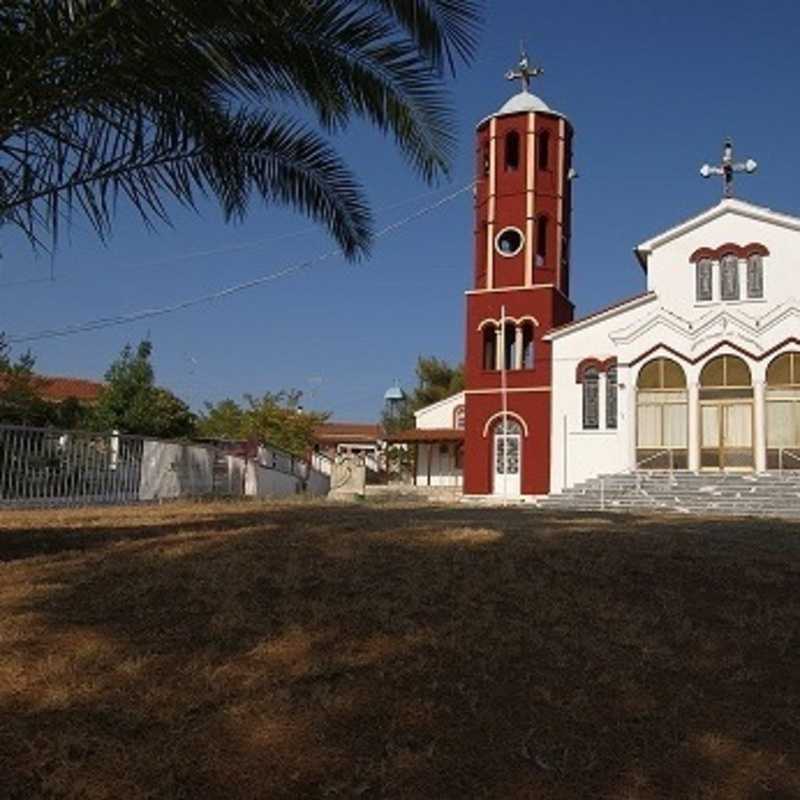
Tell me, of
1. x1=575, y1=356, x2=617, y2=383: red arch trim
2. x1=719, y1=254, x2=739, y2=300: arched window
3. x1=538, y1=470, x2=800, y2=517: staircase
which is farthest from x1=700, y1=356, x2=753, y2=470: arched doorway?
x1=575, y1=356, x2=617, y2=383: red arch trim

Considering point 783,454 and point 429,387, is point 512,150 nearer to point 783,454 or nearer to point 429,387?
point 783,454

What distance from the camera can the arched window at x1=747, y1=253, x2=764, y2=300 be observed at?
3162 centimetres

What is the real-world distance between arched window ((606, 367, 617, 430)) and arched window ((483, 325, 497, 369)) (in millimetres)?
4201

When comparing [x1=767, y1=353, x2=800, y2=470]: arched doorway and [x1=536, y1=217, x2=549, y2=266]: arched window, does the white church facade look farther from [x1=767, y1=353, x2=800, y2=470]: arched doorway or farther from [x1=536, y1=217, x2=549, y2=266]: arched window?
[x1=536, y1=217, x2=549, y2=266]: arched window

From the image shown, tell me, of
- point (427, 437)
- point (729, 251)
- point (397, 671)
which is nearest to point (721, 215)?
point (729, 251)

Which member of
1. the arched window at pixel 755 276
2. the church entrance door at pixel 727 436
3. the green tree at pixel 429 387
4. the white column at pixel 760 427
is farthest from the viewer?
the green tree at pixel 429 387

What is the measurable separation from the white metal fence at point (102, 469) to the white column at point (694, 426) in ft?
47.1

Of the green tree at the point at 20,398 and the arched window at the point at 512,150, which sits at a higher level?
the arched window at the point at 512,150

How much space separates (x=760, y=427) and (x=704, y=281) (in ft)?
17.6

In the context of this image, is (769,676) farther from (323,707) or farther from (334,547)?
(334,547)

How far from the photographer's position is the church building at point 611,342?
30.8 metres

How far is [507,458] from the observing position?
34.2 m

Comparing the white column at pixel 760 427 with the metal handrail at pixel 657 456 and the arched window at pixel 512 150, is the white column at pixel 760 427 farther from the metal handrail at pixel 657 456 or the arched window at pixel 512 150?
the arched window at pixel 512 150

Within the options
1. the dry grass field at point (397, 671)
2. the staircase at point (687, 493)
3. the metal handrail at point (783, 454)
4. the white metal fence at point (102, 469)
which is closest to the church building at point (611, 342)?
the metal handrail at point (783, 454)
